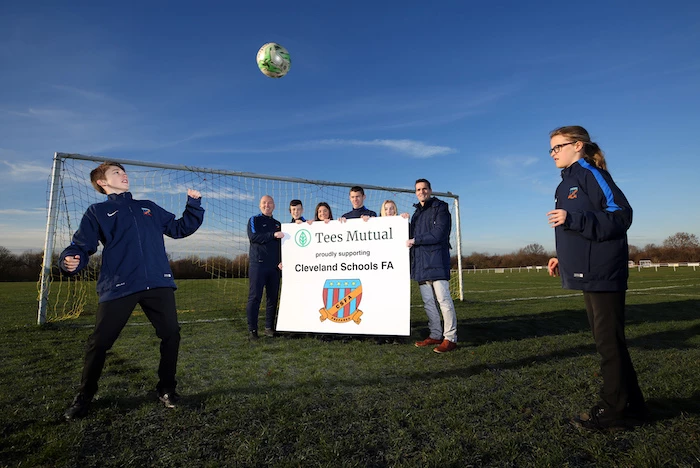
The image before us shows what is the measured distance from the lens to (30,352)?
507 cm

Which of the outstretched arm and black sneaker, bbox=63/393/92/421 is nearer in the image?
black sneaker, bbox=63/393/92/421

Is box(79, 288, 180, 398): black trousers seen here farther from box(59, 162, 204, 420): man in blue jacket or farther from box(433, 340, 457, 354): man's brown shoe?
box(433, 340, 457, 354): man's brown shoe

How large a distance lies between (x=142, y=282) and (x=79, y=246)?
1.73 ft

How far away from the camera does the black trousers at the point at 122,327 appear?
2.93m

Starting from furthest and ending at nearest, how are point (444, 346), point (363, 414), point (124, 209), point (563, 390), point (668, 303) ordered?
point (668, 303) → point (444, 346) → point (563, 390) → point (124, 209) → point (363, 414)

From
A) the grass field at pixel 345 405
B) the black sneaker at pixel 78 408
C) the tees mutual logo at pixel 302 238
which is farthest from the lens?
the tees mutual logo at pixel 302 238

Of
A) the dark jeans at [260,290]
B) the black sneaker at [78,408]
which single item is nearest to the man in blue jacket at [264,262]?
the dark jeans at [260,290]

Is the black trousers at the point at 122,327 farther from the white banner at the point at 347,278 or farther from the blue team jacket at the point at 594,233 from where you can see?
the blue team jacket at the point at 594,233

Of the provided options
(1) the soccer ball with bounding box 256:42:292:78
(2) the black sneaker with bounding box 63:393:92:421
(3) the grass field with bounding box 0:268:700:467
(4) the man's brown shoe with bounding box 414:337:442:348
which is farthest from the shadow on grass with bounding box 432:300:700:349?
(1) the soccer ball with bounding box 256:42:292:78

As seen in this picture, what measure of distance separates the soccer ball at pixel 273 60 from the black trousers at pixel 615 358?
6302mm

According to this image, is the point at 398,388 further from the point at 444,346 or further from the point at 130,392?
the point at 130,392

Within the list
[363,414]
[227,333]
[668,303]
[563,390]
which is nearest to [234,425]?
[363,414]

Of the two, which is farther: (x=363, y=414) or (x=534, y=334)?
(x=534, y=334)

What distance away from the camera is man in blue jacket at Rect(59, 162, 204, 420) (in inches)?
115
